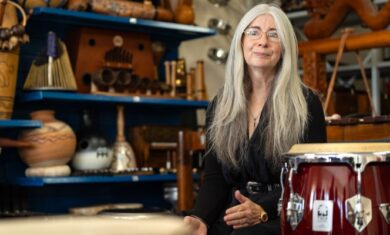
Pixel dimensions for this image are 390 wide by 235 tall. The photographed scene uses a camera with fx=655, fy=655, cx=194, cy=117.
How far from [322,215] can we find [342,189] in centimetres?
7

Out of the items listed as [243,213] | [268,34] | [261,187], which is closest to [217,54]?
[268,34]

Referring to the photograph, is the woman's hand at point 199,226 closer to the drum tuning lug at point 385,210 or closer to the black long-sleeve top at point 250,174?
the black long-sleeve top at point 250,174

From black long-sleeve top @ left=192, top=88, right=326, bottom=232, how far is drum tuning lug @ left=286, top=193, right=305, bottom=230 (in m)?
0.39

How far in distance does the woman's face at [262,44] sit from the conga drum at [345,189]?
563 millimetres

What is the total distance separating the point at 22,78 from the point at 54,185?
0.60 metres

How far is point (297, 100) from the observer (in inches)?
77.4

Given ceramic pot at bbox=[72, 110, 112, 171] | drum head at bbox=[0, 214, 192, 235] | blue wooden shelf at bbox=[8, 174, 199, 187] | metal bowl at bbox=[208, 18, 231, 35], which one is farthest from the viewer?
metal bowl at bbox=[208, 18, 231, 35]

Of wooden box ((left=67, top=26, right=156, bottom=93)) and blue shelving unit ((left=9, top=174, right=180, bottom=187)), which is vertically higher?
wooden box ((left=67, top=26, right=156, bottom=93))

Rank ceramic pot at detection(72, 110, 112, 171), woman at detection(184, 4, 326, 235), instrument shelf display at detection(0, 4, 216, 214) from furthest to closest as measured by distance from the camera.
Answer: ceramic pot at detection(72, 110, 112, 171), instrument shelf display at detection(0, 4, 216, 214), woman at detection(184, 4, 326, 235)

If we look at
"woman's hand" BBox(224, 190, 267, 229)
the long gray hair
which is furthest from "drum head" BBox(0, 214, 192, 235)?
the long gray hair

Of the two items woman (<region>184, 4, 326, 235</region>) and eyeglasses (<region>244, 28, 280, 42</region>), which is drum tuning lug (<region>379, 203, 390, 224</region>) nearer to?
woman (<region>184, 4, 326, 235</region>)

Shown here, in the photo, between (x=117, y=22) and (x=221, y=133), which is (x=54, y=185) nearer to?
(x=117, y=22)

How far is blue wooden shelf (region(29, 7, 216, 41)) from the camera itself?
3229 millimetres

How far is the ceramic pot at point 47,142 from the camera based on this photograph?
316 centimetres
